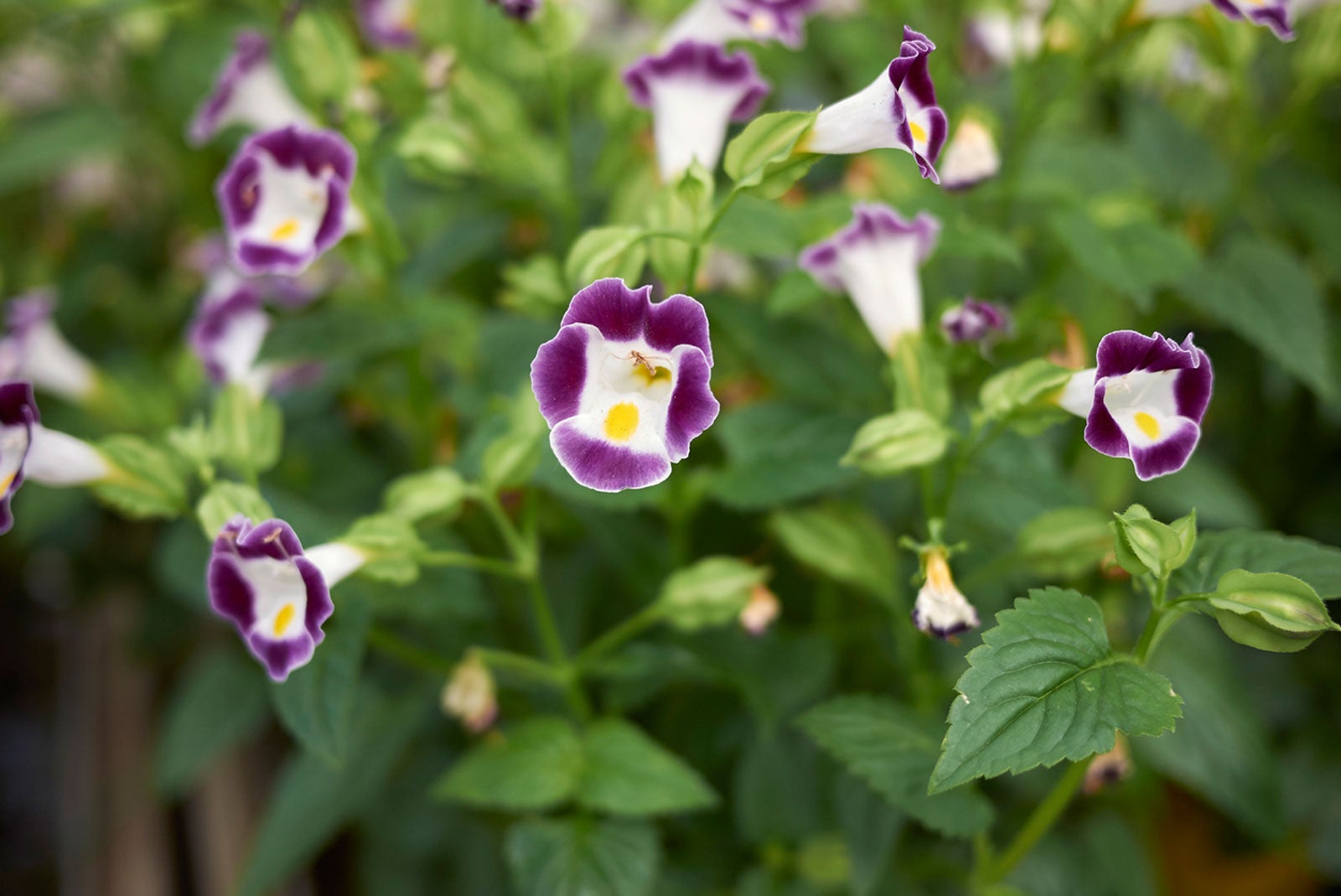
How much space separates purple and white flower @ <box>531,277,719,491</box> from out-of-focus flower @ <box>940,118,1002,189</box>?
281 mm

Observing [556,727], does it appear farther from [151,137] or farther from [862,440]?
[151,137]

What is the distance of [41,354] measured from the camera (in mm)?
875

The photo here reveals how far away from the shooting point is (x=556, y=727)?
644 millimetres

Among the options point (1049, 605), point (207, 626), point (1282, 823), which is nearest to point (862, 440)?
point (1049, 605)

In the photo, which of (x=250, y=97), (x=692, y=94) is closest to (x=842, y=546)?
(x=692, y=94)

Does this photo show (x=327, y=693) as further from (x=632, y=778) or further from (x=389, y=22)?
(x=389, y=22)

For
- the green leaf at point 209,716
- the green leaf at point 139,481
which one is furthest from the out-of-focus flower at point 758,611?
the green leaf at point 209,716

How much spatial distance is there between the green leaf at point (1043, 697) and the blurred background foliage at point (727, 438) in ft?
0.39

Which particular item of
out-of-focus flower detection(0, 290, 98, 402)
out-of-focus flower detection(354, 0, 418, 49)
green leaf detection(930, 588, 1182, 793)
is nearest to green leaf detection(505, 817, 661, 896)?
green leaf detection(930, 588, 1182, 793)

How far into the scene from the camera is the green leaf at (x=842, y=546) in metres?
0.64

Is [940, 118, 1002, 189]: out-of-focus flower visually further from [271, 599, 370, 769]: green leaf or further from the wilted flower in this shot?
[271, 599, 370, 769]: green leaf

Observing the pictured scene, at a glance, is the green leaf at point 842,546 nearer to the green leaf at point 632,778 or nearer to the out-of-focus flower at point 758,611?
the out-of-focus flower at point 758,611

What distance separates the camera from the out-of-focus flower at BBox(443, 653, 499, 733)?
66cm

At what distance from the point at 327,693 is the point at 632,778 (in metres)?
0.18
